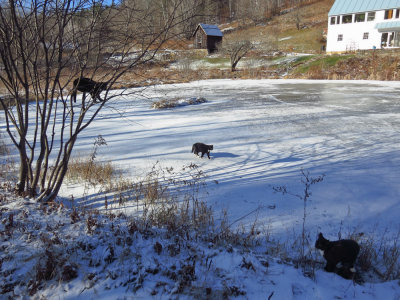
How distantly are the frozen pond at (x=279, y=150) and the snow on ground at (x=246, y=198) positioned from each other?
0.03 metres

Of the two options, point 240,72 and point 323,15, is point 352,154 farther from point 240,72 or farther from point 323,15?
point 323,15

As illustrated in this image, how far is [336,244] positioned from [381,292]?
48cm

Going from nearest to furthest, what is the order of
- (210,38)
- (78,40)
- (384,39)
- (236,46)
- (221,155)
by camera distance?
1. (78,40)
2. (221,155)
3. (236,46)
4. (384,39)
5. (210,38)

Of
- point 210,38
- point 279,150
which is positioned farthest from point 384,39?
point 279,150

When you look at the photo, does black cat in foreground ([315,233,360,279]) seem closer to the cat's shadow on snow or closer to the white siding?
the cat's shadow on snow

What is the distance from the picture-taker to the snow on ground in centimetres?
216

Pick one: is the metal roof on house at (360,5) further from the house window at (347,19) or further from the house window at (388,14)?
the house window at (347,19)

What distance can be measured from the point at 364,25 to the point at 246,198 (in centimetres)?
3961

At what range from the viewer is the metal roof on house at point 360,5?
103 ft

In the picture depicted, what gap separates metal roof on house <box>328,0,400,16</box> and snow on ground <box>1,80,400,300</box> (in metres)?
30.8

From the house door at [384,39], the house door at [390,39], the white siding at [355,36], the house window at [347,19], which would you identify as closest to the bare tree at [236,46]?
the white siding at [355,36]

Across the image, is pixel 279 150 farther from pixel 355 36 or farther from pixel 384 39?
pixel 384 39

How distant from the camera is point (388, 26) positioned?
1207 inches

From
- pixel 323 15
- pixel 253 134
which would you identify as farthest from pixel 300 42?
pixel 253 134
